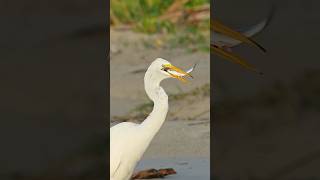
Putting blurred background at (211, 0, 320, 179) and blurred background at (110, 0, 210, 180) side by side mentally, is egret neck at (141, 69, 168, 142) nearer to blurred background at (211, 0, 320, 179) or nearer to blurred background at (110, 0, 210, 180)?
blurred background at (211, 0, 320, 179)

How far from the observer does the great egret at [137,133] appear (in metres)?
3.06

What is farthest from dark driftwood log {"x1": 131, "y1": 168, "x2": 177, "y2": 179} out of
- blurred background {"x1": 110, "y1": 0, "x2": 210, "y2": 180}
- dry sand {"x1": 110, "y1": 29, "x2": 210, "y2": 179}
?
blurred background {"x1": 110, "y1": 0, "x2": 210, "y2": 180}

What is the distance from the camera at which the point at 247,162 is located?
2523 millimetres

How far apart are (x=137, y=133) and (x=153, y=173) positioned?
75 cm

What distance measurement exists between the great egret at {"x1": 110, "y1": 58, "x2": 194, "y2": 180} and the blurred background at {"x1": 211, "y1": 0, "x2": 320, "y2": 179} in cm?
53

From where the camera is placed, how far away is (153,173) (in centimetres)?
388

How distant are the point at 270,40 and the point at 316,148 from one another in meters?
0.36
